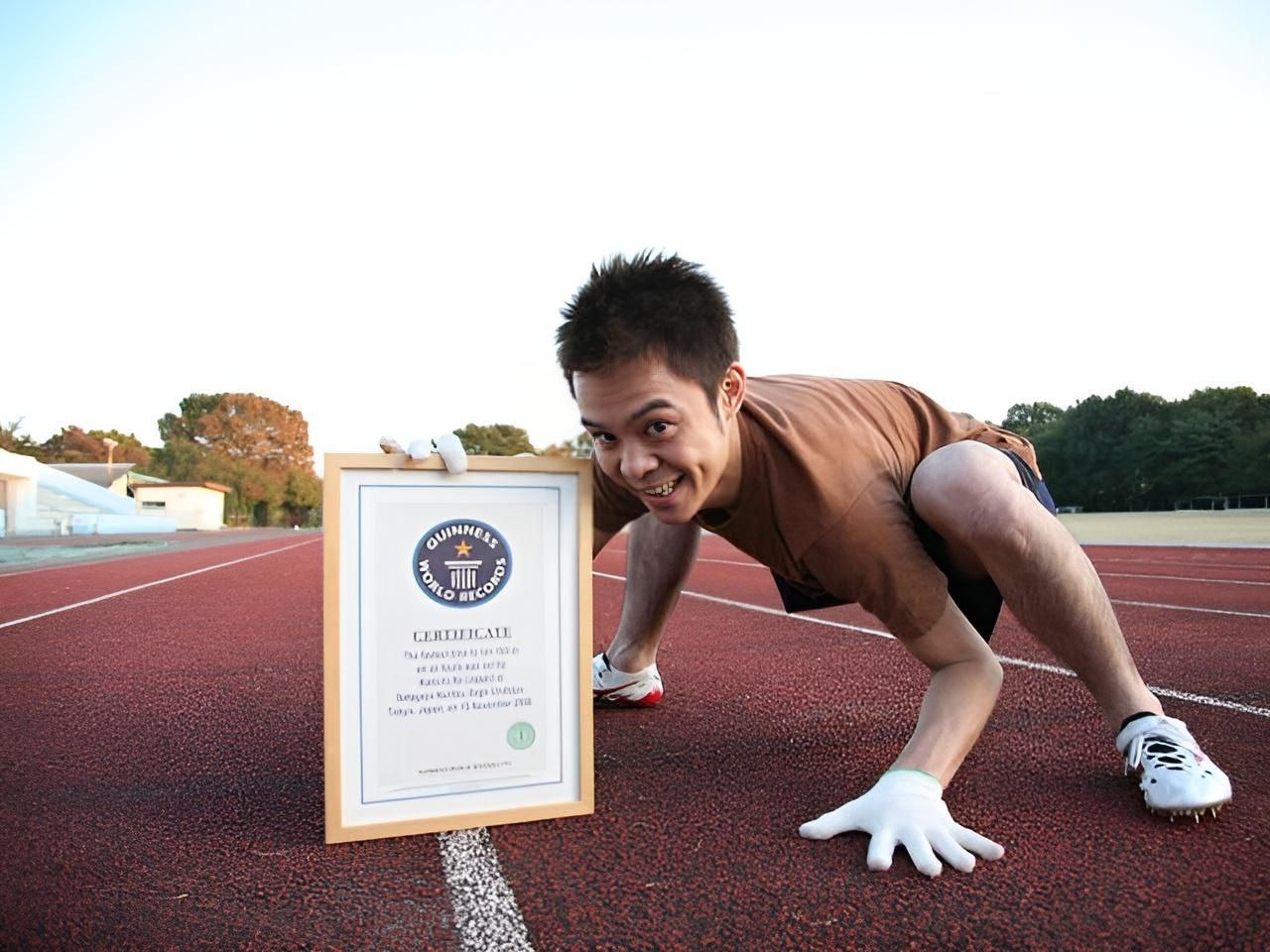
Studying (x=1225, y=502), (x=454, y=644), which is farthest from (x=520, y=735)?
(x=1225, y=502)

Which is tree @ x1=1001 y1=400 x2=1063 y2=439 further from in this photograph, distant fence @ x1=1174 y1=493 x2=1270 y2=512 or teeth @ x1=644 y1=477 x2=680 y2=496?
teeth @ x1=644 y1=477 x2=680 y2=496

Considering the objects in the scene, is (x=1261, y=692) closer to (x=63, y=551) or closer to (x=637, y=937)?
(x=637, y=937)

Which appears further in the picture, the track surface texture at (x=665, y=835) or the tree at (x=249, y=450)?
the tree at (x=249, y=450)

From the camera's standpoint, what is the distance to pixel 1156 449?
63.7 meters

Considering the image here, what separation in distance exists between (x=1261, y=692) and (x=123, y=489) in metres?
81.2

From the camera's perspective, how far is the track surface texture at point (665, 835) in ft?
5.58

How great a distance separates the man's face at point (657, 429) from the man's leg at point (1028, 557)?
567 mm

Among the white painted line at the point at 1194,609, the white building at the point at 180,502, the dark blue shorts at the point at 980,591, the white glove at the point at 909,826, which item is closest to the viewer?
the white glove at the point at 909,826

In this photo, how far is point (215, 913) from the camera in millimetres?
1776

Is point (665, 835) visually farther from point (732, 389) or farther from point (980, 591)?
point (980, 591)

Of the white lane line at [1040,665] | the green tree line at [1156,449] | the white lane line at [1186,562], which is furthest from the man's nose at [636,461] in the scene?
the green tree line at [1156,449]

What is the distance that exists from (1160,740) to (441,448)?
6.31 feet

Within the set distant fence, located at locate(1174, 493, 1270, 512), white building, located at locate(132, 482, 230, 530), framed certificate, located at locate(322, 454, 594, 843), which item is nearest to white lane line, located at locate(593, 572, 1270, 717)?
framed certificate, located at locate(322, 454, 594, 843)

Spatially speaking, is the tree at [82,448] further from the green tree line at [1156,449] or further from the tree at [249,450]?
the green tree line at [1156,449]
